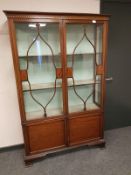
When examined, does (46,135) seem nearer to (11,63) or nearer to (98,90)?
(98,90)

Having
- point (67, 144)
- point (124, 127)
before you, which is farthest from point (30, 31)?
point (124, 127)

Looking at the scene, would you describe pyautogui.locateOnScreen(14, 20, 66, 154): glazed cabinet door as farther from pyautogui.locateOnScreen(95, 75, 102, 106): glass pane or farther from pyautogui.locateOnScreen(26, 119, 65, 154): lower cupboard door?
pyautogui.locateOnScreen(95, 75, 102, 106): glass pane

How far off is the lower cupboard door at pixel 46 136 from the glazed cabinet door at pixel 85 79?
150mm

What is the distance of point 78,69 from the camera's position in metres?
2.25

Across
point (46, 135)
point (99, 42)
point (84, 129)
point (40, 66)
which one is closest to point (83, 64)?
point (99, 42)

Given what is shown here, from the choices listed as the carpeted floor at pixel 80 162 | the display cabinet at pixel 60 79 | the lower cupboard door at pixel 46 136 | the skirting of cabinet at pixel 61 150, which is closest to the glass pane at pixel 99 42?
the display cabinet at pixel 60 79

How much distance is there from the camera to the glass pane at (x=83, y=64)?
203 cm

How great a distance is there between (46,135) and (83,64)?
115 centimetres

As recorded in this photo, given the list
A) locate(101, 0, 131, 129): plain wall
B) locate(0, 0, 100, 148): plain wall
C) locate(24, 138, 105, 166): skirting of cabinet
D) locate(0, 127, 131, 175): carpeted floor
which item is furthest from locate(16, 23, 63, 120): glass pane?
locate(101, 0, 131, 129): plain wall

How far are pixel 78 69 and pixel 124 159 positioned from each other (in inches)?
55.6

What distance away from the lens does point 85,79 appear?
2.29 meters

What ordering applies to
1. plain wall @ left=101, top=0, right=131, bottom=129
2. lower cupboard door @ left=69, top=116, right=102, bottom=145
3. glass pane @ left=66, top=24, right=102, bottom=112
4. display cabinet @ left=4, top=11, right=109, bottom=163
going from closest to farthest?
display cabinet @ left=4, top=11, right=109, bottom=163
glass pane @ left=66, top=24, right=102, bottom=112
lower cupboard door @ left=69, top=116, right=102, bottom=145
plain wall @ left=101, top=0, right=131, bottom=129

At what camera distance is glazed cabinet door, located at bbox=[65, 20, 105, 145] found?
6.65 feet

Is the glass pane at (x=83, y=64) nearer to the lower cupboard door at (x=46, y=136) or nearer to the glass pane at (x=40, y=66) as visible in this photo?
the glass pane at (x=40, y=66)
